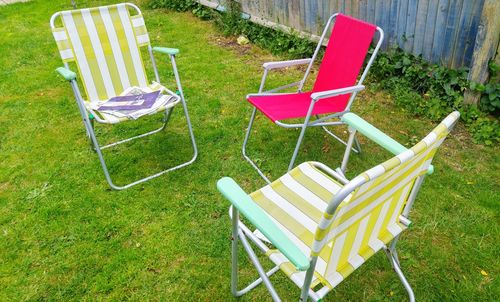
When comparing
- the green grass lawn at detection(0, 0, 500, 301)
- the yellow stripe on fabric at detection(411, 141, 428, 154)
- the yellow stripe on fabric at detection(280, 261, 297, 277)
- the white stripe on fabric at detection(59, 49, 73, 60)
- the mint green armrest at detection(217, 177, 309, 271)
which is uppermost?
the yellow stripe on fabric at detection(411, 141, 428, 154)

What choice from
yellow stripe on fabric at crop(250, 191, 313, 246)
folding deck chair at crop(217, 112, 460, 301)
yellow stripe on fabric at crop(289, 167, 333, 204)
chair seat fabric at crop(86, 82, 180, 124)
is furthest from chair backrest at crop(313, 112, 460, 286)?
chair seat fabric at crop(86, 82, 180, 124)

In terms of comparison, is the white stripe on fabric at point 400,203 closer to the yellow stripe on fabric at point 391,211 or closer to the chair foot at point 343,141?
the yellow stripe on fabric at point 391,211

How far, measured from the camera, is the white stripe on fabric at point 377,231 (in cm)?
143

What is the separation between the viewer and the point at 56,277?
2232 mm

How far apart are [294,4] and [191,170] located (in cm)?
286

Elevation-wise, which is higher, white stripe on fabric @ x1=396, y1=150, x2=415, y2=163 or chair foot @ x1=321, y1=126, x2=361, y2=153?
white stripe on fabric @ x1=396, y1=150, x2=415, y2=163

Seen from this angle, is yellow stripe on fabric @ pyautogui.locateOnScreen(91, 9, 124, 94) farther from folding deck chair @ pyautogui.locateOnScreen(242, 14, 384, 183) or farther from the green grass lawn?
folding deck chair @ pyautogui.locateOnScreen(242, 14, 384, 183)

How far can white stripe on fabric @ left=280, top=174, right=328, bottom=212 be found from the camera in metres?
1.84

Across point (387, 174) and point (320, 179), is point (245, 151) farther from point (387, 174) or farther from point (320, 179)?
point (387, 174)

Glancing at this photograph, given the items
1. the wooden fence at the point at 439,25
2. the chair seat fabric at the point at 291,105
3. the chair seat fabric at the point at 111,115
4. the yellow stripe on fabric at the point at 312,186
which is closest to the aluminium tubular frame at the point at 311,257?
the yellow stripe on fabric at the point at 312,186

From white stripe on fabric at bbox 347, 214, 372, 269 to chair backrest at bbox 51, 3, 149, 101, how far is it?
2.44m

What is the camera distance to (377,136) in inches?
65.5

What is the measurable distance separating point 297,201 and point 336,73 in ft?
4.68

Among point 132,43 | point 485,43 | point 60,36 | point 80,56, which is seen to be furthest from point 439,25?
point 60,36
